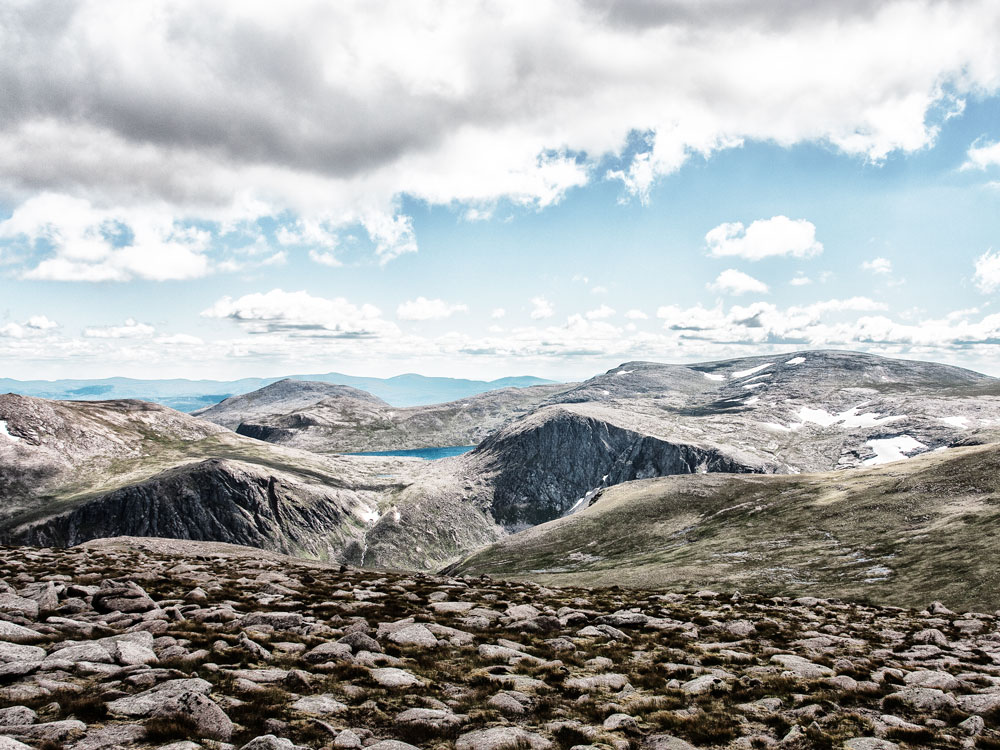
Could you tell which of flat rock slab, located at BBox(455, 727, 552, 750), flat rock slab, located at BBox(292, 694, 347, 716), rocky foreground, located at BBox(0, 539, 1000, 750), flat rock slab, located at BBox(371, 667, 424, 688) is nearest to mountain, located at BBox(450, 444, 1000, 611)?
rocky foreground, located at BBox(0, 539, 1000, 750)

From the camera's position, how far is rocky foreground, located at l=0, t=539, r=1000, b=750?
1425 centimetres

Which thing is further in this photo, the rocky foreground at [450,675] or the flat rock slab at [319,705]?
the flat rock slab at [319,705]

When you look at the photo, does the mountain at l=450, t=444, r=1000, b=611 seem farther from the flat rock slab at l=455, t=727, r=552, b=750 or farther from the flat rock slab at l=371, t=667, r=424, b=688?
the flat rock slab at l=371, t=667, r=424, b=688

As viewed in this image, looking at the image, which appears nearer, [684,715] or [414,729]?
[414,729]

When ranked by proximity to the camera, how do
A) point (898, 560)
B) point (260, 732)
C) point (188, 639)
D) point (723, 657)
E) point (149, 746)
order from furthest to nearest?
point (898, 560) < point (723, 657) < point (188, 639) < point (260, 732) < point (149, 746)

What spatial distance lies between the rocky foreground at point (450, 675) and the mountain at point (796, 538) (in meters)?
32.1

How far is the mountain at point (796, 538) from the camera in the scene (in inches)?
2461

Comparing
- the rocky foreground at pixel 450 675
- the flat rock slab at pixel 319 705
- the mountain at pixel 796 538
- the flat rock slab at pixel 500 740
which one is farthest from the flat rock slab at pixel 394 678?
the mountain at pixel 796 538

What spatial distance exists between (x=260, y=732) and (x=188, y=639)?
10.1m

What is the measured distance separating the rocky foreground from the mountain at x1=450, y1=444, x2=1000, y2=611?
3207 cm

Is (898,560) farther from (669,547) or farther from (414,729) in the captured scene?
(414,729)

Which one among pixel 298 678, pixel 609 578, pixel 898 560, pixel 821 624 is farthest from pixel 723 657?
pixel 609 578

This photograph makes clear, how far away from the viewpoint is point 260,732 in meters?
13.8

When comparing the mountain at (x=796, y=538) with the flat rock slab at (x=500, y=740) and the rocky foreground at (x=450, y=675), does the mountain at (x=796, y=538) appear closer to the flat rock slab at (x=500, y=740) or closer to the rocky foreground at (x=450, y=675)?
the rocky foreground at (x=450, y=675)
